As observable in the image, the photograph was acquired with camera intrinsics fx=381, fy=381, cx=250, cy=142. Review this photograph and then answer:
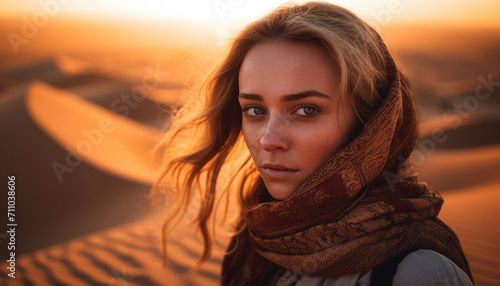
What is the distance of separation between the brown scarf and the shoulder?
8 centimetres

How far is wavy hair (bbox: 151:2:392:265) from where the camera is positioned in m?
1.79

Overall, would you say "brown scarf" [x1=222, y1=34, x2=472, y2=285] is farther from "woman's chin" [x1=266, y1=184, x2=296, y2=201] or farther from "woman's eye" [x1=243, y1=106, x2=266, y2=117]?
"woman's eye" [x1=243, y1=106, x2=266, y2=117]

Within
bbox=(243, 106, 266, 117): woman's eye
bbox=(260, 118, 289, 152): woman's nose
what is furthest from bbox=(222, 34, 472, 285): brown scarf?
bbox=(243, 106, 266, 117): woman's eye

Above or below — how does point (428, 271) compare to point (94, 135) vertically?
above

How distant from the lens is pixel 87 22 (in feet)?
164

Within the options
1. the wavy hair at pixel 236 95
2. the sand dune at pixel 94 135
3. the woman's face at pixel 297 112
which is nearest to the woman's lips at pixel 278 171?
the woman's face at pixel 297 112

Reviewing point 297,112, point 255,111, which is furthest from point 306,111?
point 255,111

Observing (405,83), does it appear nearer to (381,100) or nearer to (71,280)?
(381,100)

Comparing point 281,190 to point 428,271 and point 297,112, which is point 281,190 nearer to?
point 297,112

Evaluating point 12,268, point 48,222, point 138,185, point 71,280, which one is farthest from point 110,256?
point 138,185

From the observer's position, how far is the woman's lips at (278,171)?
1832 mm

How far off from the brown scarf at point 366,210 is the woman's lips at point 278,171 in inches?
4.2

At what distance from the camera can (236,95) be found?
2.43m

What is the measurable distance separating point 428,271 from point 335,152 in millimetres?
647
